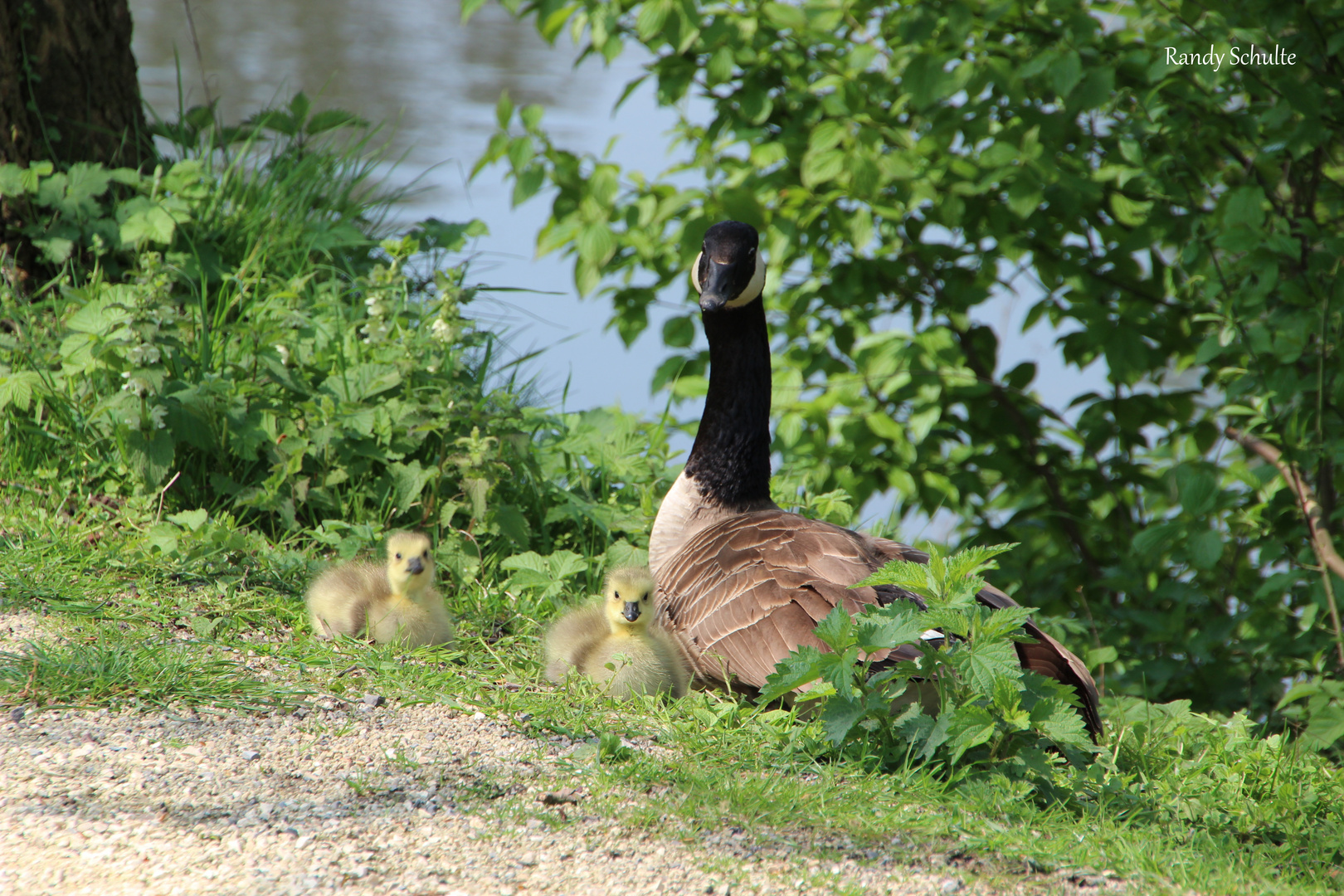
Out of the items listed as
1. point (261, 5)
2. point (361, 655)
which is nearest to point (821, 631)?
point (361, 655)

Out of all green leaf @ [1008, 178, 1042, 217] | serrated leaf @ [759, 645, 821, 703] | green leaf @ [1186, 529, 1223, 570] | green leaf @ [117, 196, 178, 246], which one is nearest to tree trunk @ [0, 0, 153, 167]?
green leaf @ [117, 196, 178, 246]

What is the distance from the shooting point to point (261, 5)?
18328 mm

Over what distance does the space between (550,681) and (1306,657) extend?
3.52 metres

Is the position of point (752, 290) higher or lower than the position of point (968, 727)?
higher

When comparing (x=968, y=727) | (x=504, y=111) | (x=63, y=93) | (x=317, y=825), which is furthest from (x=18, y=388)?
(x=968, y=727)

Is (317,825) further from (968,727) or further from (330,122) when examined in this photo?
(330,122)

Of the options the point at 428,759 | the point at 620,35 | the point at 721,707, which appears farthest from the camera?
the point at 620,35

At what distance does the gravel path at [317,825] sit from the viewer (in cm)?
220

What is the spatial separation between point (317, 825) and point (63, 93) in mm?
4705

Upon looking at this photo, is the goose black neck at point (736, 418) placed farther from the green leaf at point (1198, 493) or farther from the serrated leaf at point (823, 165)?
the green leaf at point (1198, 493)

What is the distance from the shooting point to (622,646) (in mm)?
3359

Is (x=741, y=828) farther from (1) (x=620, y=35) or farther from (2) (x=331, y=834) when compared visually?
(1) (x=620, y=35)

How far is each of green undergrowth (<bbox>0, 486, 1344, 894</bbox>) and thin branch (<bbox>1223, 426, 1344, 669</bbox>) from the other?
0.74 m

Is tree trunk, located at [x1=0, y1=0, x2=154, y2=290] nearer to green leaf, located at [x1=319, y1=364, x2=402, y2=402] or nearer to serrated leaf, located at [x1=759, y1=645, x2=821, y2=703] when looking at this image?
green leaf, located at [x1=319, y1=364, x2=402, y2=402]
